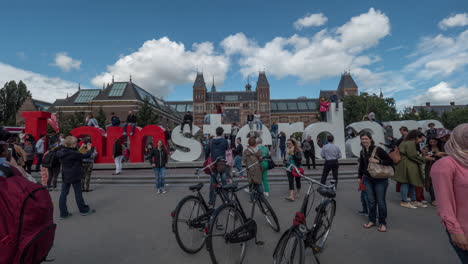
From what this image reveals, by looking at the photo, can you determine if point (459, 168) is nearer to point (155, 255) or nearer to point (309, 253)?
point (309, 253)

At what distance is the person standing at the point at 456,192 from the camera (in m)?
1.60

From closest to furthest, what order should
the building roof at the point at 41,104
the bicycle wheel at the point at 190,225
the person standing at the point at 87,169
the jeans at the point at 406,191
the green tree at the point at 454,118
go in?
the bicycle wheel at the point at 190,225, the jeans at the point at 406,191, the person standing at the point at 87,169, the green tree at the point at 454,118, the building roof at the point at 41,104

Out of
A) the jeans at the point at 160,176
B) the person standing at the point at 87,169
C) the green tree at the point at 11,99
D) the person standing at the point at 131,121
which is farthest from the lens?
the green tree at the point at 11,99

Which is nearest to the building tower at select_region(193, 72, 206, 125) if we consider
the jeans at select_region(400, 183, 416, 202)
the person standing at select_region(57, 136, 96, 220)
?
the person standing at select_region(57, 136, 96, 220)

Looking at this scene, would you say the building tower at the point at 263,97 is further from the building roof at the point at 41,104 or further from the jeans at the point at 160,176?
the jeans at the point at 160,176

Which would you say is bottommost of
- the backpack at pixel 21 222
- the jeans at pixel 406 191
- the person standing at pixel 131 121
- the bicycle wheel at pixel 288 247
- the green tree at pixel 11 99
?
the jeans at pixel 406 191

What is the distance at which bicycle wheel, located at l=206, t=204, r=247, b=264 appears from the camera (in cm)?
270

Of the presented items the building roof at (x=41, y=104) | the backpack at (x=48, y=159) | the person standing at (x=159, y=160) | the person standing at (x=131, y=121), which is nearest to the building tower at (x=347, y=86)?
the person standing at (x=131, y=121)

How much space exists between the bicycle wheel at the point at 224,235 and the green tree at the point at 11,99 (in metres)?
47.6

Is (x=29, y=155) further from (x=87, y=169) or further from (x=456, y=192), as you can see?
(x=456, y=192)

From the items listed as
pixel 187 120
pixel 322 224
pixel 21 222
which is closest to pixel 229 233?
pixel 322 224

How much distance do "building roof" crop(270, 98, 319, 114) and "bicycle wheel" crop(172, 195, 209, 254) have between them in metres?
77.8

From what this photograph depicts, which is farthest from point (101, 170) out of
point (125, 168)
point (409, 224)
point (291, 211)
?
point (409, 224)

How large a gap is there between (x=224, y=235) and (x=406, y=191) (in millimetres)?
5146
